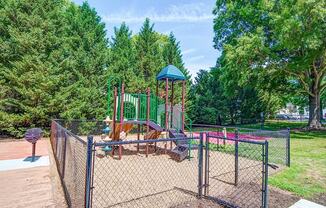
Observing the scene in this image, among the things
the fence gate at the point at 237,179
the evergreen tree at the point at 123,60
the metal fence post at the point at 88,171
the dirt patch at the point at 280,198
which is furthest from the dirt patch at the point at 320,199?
the evergreen tree at the point at 123,60

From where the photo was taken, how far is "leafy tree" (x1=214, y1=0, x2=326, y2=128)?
1426 centimetres

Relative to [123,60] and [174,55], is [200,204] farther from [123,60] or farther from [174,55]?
[174,55]

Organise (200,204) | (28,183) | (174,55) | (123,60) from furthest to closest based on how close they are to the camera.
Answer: (174,55) < (123,60) < (28,183) < (200,204)

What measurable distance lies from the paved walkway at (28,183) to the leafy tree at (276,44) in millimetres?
14631

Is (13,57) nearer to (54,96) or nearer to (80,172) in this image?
(54,96)

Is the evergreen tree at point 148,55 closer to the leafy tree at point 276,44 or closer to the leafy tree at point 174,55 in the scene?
the leafy tree at point 174,55

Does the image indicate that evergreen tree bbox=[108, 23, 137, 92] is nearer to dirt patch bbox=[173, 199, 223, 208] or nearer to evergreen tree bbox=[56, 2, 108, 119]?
evergreen tree bbox=[56, 2, 108, 119]

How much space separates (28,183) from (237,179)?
4.76 m

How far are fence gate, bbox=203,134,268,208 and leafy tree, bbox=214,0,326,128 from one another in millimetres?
10147

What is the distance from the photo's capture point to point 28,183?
504 centimetres

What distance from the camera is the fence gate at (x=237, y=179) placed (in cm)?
399

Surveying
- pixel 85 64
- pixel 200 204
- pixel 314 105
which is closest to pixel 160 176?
pixel 200 204

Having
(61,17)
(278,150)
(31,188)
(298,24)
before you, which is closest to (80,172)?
(31,188)

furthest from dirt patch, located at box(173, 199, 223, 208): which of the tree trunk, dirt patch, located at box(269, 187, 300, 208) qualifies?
the tree trunk
